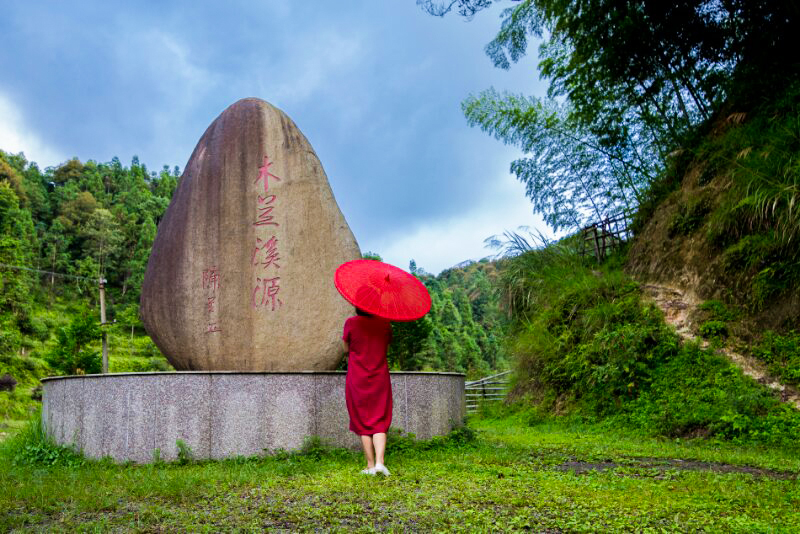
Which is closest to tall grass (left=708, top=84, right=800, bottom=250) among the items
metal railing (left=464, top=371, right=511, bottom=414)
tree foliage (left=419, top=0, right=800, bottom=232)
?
tree foliage (left=419, top=0, right=800, bottom=232)

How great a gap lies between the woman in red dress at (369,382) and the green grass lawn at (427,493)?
1.03 feet

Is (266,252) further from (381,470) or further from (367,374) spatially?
(381,470)

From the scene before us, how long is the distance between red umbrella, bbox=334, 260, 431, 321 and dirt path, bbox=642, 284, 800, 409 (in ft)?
15.8

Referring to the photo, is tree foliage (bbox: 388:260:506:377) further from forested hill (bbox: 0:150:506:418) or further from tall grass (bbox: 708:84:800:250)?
tall grass (bbox: 708:84:800:250)

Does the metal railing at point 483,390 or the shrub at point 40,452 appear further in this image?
the metal railing at point 483,390

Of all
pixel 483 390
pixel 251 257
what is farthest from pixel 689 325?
pixel 483 390

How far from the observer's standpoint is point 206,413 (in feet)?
18.5

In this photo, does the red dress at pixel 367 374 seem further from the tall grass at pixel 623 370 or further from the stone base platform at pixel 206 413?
the tall grass at pixel 623 370

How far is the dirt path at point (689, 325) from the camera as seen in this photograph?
7156mm

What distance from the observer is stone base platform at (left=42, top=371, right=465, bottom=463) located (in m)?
5.61

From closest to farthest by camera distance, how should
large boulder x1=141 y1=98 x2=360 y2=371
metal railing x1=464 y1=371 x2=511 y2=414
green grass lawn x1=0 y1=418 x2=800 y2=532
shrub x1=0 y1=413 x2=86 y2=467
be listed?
1. green grass lawn x1=0 y1=418 x2=800 y2=532
2. shrub x1=0 y1=413 x2=86 y2=467
3. large boulder x1=141 y1=98 x2=360 y2=371
4. metal railing x1=464 y1=371 x2=511 y2=414

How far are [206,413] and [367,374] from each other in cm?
174

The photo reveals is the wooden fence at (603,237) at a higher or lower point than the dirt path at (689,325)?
higher

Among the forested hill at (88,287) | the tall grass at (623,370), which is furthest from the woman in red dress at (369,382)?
the forested hill at (88,287)
